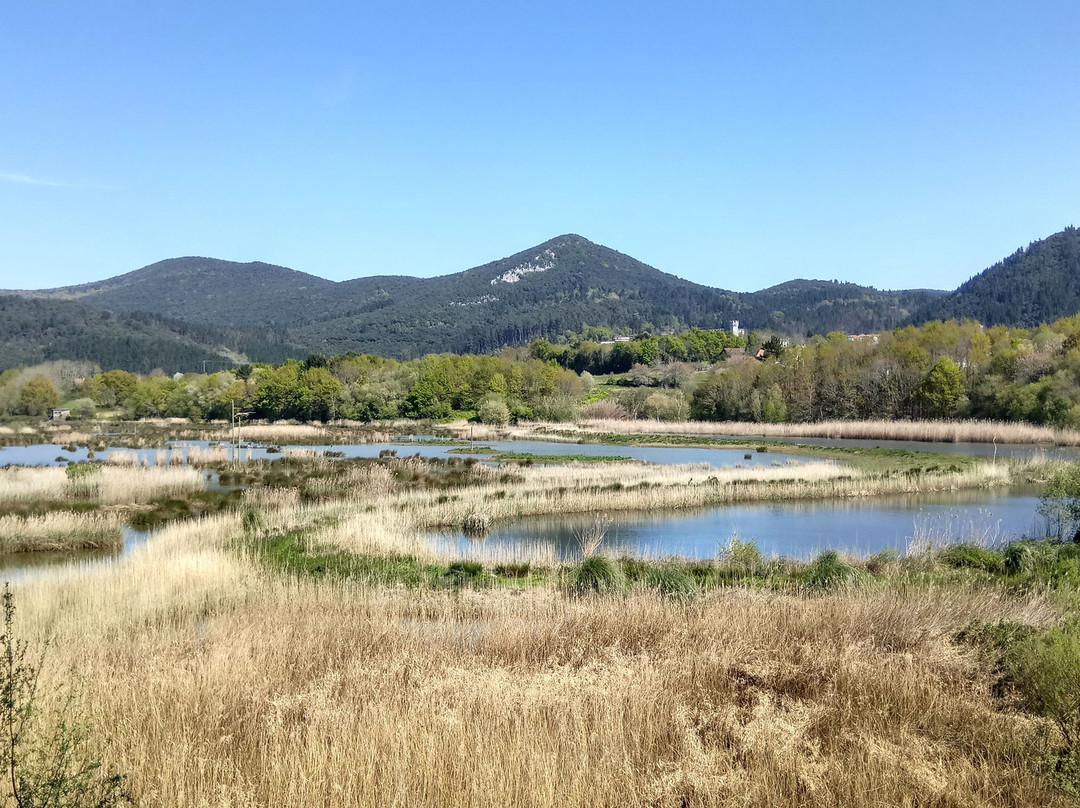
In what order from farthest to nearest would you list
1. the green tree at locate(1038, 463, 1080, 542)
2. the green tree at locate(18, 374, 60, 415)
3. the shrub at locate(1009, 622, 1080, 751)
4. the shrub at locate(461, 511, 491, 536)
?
the green tree at locate(18, 374, 60, 415)
the shrub at locate(461, 511, 491, 536)
the green tree at locate(1038, 463, 1080, 542)
the shrub at locate(1009, 622, 1080, 751)

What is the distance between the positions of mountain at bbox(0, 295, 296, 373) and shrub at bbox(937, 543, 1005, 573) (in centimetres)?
16442

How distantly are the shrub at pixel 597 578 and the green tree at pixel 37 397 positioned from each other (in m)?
105

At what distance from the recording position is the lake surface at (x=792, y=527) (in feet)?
71.2

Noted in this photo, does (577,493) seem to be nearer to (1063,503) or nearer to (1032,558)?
(1063,503)

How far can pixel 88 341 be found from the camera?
160500mm

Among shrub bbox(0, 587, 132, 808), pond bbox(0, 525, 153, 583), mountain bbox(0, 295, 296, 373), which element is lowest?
pond bbox(0, 525, 153, 583)

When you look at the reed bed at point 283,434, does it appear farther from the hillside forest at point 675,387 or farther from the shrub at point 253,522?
the shrub at point 253,522

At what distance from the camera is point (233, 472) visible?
38969 millimetres

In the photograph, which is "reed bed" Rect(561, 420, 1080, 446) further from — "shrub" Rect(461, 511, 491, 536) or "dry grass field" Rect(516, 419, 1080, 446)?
"shrub" Rect(461, 511, 491, 536)

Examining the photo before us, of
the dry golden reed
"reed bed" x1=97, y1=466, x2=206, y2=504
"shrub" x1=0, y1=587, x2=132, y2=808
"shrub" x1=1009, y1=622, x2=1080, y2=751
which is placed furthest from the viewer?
"reed bed" x1=97, y1=466, x2=206, y2=504

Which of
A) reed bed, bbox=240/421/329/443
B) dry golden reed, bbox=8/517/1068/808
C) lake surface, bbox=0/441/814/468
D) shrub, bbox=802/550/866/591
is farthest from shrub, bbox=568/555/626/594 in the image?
reed bed, bbox=240/421/329/443

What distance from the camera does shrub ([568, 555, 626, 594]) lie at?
13189 millimetres

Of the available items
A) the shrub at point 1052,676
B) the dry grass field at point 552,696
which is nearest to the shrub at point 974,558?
the dry grass field at point 552,696

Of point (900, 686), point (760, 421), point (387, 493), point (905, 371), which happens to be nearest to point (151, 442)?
point (387, 493)
